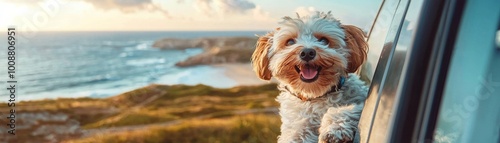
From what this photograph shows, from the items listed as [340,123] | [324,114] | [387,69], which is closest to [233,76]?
[324,114]

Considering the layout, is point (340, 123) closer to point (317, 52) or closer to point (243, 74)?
point (317, 52)

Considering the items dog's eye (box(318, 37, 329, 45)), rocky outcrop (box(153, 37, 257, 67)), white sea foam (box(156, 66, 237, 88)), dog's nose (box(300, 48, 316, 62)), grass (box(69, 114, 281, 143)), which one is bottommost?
grass (box(69, 114, 281, 143))

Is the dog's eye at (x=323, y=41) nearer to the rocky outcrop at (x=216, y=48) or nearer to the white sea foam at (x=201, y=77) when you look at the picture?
the rocky outcrop at (x=216, y=48)

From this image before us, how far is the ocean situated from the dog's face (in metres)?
0.76

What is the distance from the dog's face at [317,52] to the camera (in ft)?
4.64

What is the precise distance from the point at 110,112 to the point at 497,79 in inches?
71.8

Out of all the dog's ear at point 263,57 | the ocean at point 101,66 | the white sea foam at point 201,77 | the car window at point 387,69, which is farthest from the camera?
the white sea foam at point 201,77

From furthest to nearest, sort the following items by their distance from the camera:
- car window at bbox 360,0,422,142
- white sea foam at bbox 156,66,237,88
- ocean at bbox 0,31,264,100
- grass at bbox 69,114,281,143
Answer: white sea foam at bbox 156,66,237,88
grass at bbox 69,114,281,143
ocean at bbox 0,31,264,100
car window at bbox 360,0,422,142

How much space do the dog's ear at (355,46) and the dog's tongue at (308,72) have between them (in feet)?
0.30

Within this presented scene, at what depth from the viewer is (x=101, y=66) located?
250cm

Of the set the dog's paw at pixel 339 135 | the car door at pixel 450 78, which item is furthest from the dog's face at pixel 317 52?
the car door at pixel 450 78

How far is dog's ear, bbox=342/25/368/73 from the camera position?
1462 millimetres

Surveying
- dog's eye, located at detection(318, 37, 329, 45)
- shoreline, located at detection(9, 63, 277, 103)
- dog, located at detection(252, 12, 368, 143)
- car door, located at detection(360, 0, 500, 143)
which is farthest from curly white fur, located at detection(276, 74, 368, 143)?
shoreline, located at detection(9, 63, 277, 103)

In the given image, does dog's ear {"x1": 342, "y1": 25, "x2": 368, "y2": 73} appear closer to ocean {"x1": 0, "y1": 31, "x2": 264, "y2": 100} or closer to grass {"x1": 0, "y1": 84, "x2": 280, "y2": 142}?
ocean {"x1": 0, "y1": 31, "x2": 264, "y2": 100}
